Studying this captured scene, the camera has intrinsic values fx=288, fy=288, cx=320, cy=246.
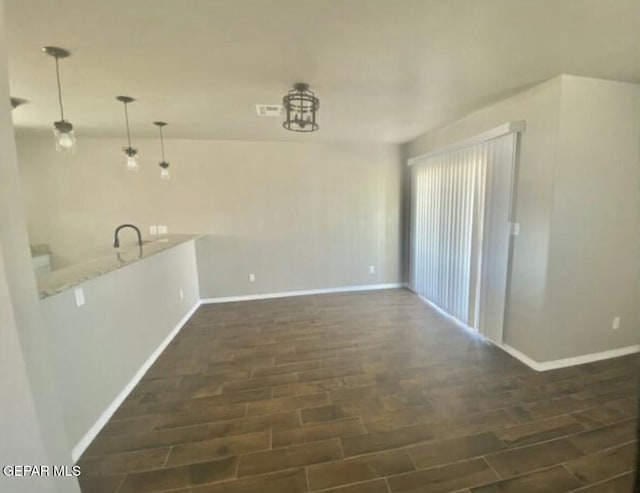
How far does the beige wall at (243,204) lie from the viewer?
3963 mm

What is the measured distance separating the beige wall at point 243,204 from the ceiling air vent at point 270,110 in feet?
4.54

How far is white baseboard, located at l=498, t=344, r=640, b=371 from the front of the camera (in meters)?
2.47

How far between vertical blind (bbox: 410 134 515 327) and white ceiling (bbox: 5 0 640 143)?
0.59 meters

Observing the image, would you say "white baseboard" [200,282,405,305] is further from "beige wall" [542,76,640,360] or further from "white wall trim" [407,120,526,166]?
"beige wall" [542,76,640,360]

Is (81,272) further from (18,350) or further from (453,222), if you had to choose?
(453,222)

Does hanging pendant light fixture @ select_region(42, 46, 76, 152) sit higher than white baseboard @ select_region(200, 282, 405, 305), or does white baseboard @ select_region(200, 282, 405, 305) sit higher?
hanging pendant light fixture @ select_region(42, 46, 76, 152)

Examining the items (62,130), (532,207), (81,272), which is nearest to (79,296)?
(81,272)

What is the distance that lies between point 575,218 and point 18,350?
3.44m

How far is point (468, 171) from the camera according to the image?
10.4 ft

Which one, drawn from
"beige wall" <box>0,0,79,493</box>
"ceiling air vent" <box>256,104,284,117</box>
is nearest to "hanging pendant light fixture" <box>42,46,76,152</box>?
"beige wall" <box>0,0,79,493</box>

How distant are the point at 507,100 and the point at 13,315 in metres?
3.58

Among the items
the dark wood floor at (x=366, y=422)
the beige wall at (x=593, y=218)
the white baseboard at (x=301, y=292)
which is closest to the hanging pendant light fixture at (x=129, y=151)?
the dark wood floor at (x=366, y=422)

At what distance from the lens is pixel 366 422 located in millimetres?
1901

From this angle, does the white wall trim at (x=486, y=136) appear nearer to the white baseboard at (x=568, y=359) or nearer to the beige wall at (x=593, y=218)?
the beige wall at (x=593, y=218)
